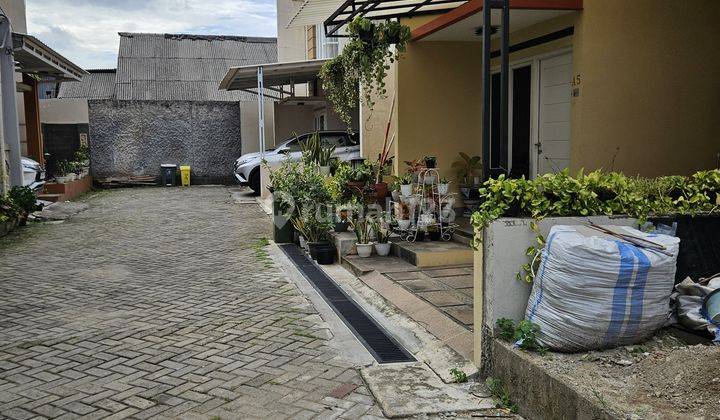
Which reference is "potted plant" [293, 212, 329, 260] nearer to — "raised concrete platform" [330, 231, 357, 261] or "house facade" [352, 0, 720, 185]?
"raised concrete platform" [330, 231, 357, 261]

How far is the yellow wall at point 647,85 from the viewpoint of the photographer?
6.36 metres

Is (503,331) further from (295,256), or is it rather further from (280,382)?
(295,256)

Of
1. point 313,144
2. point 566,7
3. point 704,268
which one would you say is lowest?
point 704,268

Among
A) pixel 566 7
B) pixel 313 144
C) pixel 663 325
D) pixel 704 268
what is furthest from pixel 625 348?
pixel 313 144

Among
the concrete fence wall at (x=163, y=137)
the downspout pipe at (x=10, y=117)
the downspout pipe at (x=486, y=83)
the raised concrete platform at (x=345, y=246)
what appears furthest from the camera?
the concrete fence wall at (x=163, y=137)

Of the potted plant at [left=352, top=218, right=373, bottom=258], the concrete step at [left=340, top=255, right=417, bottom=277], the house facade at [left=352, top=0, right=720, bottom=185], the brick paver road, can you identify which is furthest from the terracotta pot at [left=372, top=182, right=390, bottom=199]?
the house facade at [left=352, top=0, right=720, bottom=185]

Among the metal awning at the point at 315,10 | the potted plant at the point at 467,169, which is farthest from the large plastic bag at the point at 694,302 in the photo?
the metal awning at the point at 315,10

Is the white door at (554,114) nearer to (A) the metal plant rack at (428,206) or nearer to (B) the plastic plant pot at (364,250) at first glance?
(A) the metal plant rack at (428,206)

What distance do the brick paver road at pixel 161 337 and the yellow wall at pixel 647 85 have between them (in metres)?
3.54

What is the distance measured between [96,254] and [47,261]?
2.14ft

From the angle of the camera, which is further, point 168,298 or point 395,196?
point 395,196

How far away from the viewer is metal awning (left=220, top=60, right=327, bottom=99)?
1440 centimetres

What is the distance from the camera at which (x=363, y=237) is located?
25.0 feet

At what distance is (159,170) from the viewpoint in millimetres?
20094
